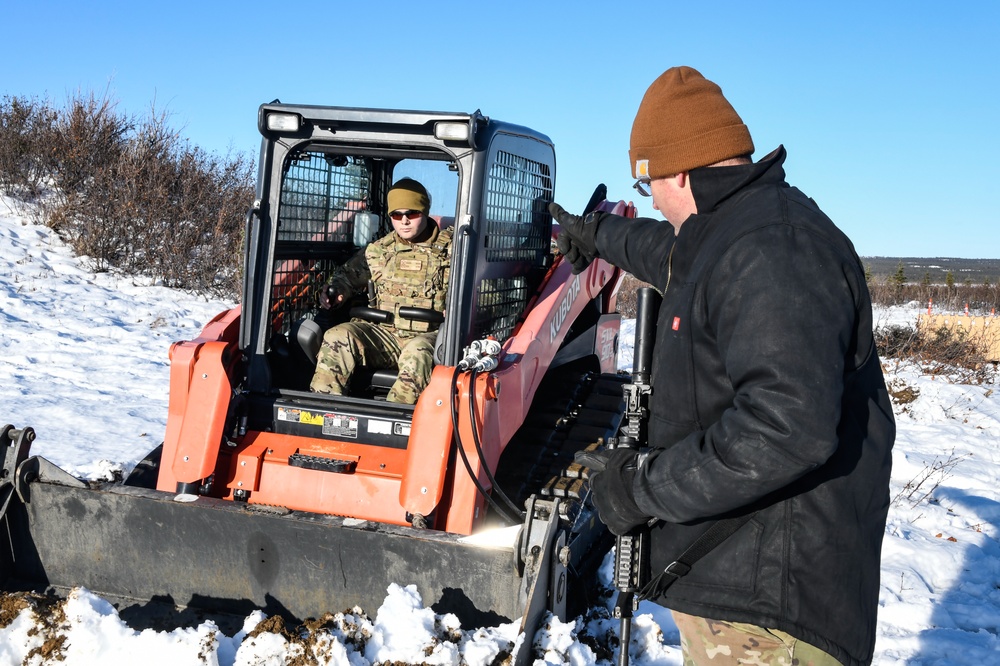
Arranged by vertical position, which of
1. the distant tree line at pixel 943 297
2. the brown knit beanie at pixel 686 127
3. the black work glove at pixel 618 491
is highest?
the distant tree line at pixel 943 297

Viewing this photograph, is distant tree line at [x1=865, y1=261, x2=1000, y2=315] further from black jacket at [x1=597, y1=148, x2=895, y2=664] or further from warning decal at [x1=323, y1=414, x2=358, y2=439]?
black jacket at [x1=597, y1=148, x2=895, y2=664]

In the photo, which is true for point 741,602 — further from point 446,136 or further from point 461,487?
point 446,136

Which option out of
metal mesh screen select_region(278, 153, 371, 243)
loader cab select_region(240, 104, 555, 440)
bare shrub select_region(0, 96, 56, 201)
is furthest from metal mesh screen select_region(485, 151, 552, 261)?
bare shrub select_region(0, 96, 56, 201)

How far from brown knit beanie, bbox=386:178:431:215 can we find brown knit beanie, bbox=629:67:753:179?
297cm

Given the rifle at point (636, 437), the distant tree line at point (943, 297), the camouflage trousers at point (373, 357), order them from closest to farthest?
the rifle at point (636, 437), the camouflage trousers at point (373, 357), the distant tree line at point (943, 297)

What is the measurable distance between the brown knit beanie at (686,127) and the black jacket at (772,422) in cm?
6

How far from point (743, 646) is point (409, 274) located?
3.40 m

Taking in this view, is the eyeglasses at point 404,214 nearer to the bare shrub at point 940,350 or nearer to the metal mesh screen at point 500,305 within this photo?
the metal mesh screen at point 500,305

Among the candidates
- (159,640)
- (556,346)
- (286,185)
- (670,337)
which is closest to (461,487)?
(556,346)

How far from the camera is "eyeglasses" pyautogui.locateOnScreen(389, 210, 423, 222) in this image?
5.09 m

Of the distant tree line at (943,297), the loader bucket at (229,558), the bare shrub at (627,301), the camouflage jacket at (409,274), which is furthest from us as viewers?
the distant tree line at (943,297)

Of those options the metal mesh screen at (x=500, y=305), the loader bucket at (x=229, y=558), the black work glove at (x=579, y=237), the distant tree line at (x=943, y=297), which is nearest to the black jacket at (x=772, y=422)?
the loader bucket at (x=229, y=558)

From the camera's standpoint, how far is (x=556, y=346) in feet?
16.4

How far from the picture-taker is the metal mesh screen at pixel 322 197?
16.1ft
